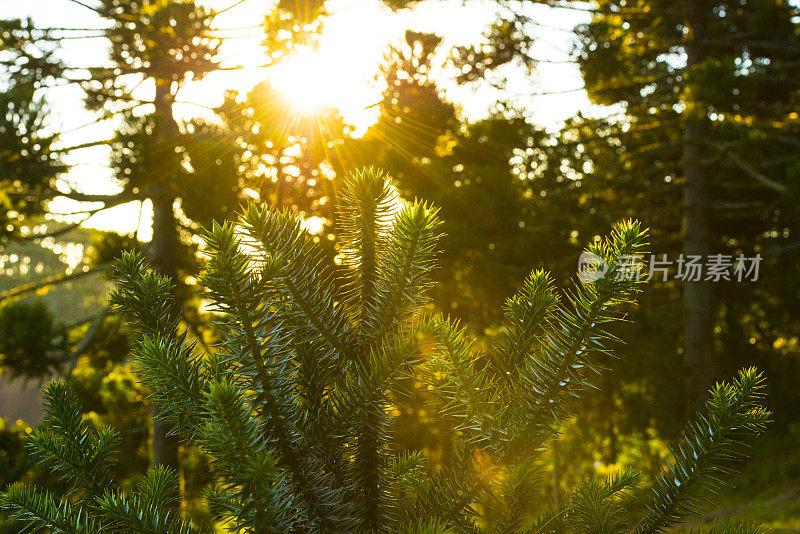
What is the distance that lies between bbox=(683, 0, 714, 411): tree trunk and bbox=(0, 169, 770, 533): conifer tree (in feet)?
41.7

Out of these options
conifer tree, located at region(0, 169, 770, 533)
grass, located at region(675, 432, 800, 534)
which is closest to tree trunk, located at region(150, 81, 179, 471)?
conifer tree, located at region(0, 169, 770, 533)

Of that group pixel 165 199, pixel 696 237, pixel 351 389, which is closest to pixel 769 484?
pixel 696 237

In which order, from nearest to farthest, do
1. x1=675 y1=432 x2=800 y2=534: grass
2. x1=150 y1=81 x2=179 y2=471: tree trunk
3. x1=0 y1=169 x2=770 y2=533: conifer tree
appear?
x1=0 y1=169 x2=770 y2=533: conifer tree < x1=150 y1=81 x2=179 y2=471: tree trunk < x1=675 y1=432 x2=800 y2=534: grass

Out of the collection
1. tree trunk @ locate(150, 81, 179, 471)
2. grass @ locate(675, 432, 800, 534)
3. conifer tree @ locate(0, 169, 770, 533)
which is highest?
tree trunk @ locate(150, 81, 179, 471)

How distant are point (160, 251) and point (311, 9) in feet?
15.1

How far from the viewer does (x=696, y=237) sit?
1284 cm

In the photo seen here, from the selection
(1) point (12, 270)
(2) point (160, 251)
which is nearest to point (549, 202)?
(2) point (160, 251)

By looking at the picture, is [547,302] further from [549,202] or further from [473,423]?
[549,202]

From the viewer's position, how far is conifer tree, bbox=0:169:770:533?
977 mm

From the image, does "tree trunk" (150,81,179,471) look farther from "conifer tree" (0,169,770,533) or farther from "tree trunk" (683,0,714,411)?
"tree trunk" (683,0,714,411)

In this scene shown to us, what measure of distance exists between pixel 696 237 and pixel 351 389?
1372 cm

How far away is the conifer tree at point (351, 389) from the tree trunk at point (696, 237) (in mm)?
12702

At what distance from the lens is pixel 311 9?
5539mm

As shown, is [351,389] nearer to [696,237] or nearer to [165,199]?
[165,199]
